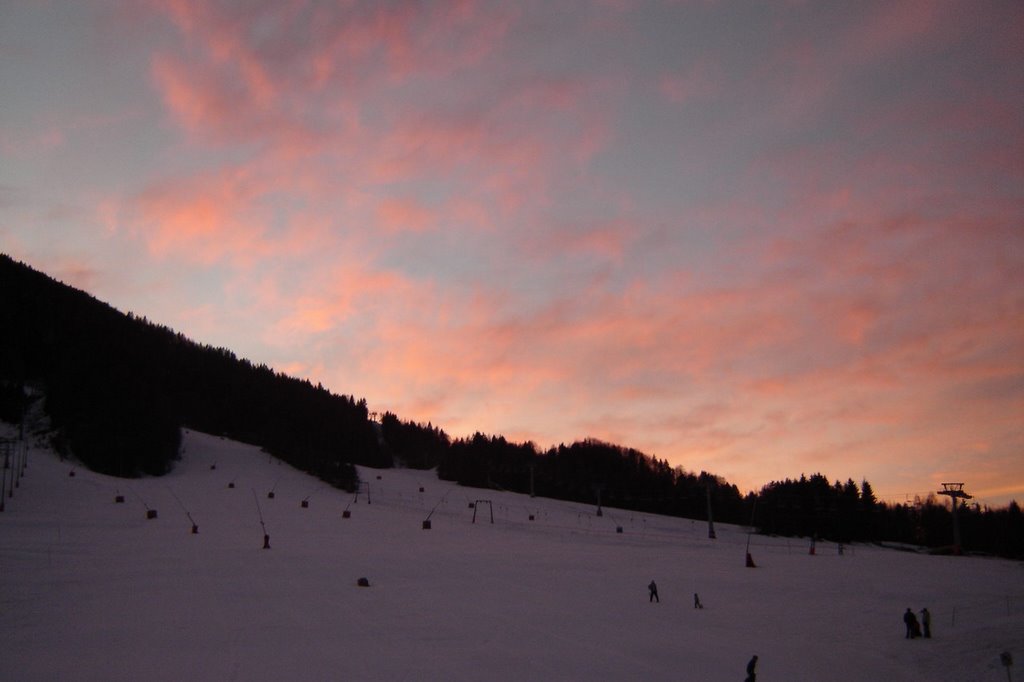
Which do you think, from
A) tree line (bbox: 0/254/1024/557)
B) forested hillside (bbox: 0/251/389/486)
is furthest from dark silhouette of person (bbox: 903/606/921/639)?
forested hillside (bbox: 0/251/389/486)

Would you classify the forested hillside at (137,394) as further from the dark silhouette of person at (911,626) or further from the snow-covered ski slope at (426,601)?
the dark silhouette of person at (911,626)

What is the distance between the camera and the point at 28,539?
3291cm

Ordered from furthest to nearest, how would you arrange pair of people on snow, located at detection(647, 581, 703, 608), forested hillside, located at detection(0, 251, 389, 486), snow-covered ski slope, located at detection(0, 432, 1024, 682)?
forested hillside, located at detection(0, 251, 389, 486) < pair of people on snow, located at detection(647, 581, 703, 608) < snow-covered ski slope, located at detection(0, 432, 1024, 682)

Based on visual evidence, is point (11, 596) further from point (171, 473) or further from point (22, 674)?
point (171, 473)

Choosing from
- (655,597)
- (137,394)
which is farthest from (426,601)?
(137,394)

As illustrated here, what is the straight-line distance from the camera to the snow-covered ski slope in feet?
65.0

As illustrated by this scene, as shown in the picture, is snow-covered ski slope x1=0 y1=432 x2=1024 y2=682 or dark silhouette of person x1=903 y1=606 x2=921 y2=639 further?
dark silhouette of person x1=903 y1=606 x2=921 y2=639

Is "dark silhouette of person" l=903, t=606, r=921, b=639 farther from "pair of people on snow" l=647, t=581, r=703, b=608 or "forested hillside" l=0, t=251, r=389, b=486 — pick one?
"forested hillside" l=0, t=251, r=389, b=486

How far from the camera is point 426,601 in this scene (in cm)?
2794

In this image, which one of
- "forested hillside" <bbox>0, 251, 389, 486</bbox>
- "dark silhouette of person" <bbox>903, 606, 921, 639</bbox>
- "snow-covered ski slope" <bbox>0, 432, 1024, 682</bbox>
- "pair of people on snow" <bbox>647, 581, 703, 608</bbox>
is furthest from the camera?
"forested hillside" <bbox>0, 251, 389, 486</bbox>

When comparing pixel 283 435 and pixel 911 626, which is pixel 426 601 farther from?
pixel 283 435

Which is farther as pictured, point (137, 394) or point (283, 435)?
point (283, 435)

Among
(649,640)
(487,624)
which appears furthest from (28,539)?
(649,640)

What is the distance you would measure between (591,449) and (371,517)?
84.6 meters
